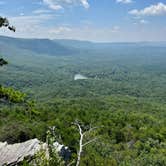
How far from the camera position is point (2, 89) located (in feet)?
43.8

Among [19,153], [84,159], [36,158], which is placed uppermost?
[36,158]

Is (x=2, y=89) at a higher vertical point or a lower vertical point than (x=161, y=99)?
higher

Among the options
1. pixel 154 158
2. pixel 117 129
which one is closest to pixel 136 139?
pixel 117 129

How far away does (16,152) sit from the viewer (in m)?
17.7

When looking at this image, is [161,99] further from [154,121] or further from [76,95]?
[154,121]

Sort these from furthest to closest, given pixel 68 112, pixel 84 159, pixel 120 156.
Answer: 1. pixel 68 112
2. pixel 120 156
3. pixel 84 159

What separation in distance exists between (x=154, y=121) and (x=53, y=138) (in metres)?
92.2

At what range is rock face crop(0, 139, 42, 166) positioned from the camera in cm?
1627

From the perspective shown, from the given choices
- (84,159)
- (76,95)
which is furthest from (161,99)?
(84,159)

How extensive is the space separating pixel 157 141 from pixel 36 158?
66.2 meters

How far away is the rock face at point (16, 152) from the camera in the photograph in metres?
16.3

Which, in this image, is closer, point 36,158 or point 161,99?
point 36,158

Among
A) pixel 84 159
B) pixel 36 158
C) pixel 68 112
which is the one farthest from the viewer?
pixel 68 112

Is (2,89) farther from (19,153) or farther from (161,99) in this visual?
(161,99)
